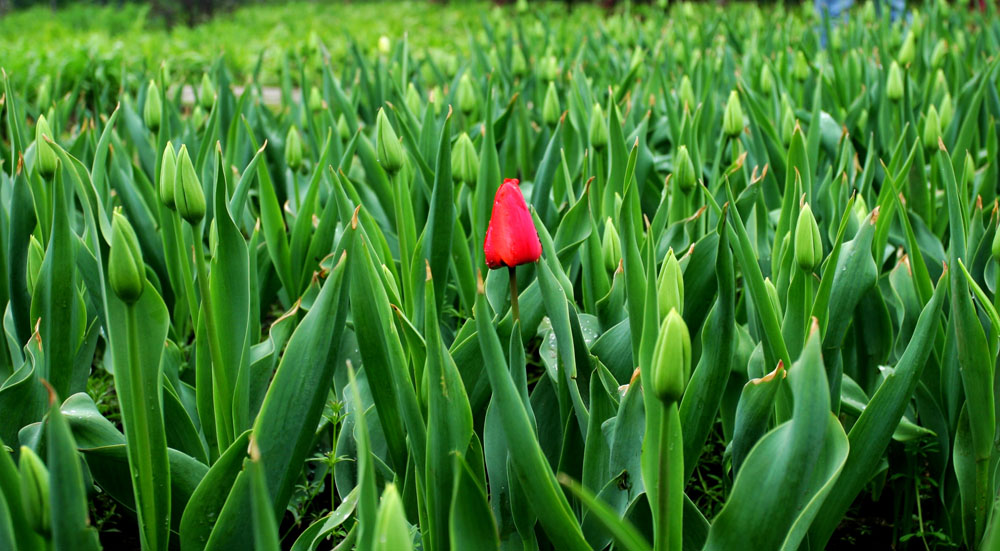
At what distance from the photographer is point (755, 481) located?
832 mm

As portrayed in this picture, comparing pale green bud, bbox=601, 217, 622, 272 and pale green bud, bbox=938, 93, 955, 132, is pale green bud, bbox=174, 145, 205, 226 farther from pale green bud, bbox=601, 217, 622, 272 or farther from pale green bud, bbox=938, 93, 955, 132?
pale green bud, bbox=938, 93, 955, 132

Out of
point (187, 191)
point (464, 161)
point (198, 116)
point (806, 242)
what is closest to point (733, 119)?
point (464, 161)

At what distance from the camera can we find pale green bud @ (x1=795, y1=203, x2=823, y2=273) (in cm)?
109

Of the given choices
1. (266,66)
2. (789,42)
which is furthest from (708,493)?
(266,66)

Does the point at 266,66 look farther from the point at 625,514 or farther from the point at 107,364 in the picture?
the point at 625,514

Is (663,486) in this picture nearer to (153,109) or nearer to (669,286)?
(669,286)

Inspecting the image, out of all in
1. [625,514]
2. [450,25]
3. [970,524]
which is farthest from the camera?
[450,25]

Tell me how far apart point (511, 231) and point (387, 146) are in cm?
43

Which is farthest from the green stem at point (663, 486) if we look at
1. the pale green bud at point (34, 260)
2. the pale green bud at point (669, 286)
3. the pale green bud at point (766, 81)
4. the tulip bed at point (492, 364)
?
the pale green bud at point (766, 81)

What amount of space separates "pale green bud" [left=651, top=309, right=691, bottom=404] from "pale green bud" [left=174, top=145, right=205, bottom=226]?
597 millimetres

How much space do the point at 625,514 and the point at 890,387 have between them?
12.8 inches

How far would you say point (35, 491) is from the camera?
0.71 metres

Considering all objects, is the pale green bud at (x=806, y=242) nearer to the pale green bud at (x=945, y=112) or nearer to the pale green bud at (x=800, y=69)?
the pale green bud at (x=945, y=112)

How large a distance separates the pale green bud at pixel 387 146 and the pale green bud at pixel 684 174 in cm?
47
